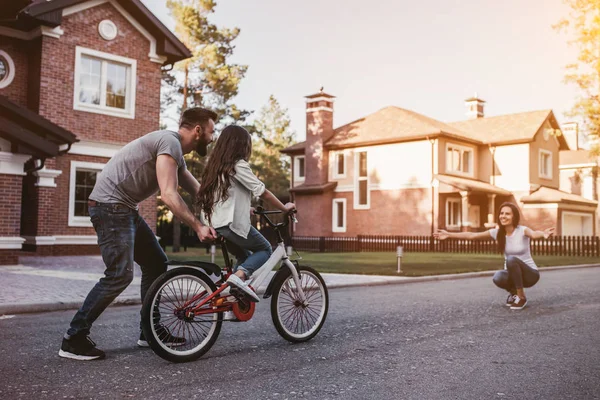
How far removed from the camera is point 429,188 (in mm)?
33312

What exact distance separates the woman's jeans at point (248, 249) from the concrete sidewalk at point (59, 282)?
171 cm

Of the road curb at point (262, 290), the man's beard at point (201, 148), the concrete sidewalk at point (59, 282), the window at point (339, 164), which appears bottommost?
the road curb at point (262, 290)

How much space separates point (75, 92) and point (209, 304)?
1457cm

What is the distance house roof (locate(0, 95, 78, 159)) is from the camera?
13.4 metres

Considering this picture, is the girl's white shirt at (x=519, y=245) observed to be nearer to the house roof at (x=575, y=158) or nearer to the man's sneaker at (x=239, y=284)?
the man's sneaker at (x=239, y=284)

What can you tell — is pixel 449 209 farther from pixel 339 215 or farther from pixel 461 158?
pixel 339 215

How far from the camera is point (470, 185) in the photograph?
109ft

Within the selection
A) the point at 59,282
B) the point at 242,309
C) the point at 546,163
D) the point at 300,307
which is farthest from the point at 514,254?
the point at 546,163

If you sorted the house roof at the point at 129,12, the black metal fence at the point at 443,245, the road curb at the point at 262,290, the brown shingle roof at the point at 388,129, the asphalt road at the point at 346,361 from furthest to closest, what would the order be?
the brown shingle roof at the point at 388,129 → the black metal fence at the point at 443,245 → the house roof at the point at 129,12 → the road curb at the point at 262,290 → the asphalt road at the point at 346,361

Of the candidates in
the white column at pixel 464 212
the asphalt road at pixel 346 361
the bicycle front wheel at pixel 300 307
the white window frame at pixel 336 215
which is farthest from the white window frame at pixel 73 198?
the white window frame at pixel 336 215

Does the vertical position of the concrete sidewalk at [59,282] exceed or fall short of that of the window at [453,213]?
it falls short

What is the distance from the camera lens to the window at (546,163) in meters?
38.8

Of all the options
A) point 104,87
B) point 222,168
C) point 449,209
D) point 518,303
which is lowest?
point 518,303

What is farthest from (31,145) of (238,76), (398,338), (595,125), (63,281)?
(595,125)
